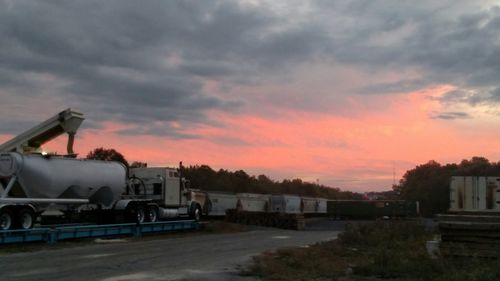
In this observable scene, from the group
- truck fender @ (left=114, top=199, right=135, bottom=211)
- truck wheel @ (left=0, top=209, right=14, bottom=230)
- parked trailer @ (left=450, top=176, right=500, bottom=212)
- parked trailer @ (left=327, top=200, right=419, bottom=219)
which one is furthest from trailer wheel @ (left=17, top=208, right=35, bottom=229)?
parked trailer @ (left=327, top=200, right=419, bottom=219)

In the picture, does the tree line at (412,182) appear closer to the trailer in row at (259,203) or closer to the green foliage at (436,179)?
the green foliage at (436,179)

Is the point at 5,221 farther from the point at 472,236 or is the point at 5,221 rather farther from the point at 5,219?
the point at 472,236

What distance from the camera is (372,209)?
71188 millimetres

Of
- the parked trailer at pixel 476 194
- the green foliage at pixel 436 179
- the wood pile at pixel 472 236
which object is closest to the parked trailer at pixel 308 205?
the green foliage at pixel 436 179

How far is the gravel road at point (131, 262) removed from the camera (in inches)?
561

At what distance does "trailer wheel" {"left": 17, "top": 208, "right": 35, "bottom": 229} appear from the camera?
23.1 m

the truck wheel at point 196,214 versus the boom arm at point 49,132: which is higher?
the boom arm at point 49,132

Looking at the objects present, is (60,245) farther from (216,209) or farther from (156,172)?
(216,209)

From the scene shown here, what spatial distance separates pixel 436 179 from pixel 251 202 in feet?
204

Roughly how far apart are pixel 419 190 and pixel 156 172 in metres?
87.9

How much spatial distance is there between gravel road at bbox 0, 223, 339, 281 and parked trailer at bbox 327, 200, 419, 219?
49035 millimetres

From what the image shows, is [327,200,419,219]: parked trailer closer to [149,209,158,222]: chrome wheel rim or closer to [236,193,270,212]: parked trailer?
[236,193,270,212]: parked trailer

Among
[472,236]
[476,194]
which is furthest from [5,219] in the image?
[476,194]

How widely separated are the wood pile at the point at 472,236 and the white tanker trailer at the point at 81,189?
53.3ft
